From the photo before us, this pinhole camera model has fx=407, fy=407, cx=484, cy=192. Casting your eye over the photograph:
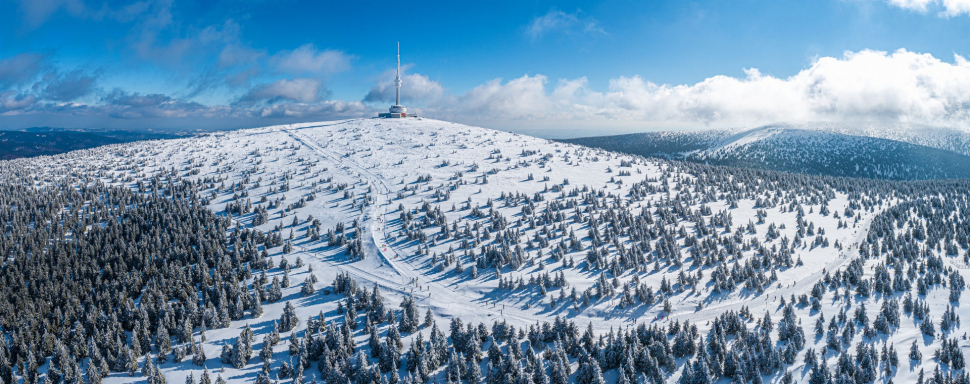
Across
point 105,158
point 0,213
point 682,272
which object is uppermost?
point 105,158

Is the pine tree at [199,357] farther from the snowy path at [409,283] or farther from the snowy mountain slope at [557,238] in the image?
the snowy path at [409,283]

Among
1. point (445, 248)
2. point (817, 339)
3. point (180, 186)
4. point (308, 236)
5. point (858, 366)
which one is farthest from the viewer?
point (180, 186)

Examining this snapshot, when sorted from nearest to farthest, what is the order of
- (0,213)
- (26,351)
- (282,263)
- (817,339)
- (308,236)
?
1. (26,351)
2. (817,339)
3. (282,263)
4. (308,236)
5. (0,213)

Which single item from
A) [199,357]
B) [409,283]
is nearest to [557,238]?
[409,283]

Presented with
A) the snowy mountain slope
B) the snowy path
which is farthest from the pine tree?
the snowy path

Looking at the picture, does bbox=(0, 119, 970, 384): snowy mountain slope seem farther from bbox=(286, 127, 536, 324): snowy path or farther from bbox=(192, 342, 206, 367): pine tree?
bbox=(192, 342, 206, 367): pine tree

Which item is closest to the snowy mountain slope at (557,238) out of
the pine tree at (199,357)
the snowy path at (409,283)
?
the snowy path at (409,283)

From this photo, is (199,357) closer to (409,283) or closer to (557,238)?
(409,283)

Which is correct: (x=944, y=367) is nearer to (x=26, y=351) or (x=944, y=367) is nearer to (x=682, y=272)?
(x=682, y=272)

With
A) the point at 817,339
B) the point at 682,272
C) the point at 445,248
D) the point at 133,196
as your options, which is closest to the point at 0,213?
the point at 133,196
